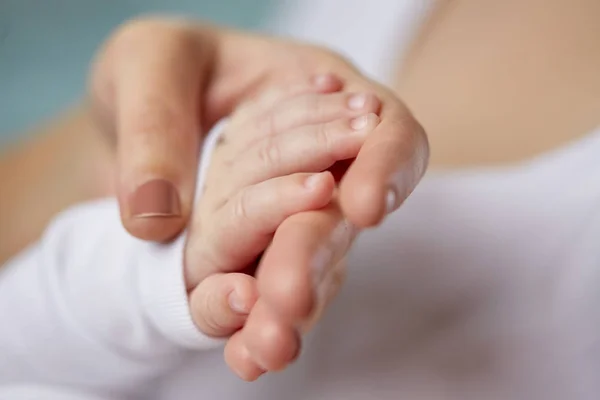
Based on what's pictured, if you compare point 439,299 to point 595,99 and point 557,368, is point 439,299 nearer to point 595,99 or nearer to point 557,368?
point 557,368

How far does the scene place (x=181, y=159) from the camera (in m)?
0.37

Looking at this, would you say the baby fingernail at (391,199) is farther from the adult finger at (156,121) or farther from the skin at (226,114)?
the adult finger at (156,121)

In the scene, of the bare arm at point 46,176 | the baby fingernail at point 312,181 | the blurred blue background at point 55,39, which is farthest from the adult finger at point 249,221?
the blurred blue background at point 55,39

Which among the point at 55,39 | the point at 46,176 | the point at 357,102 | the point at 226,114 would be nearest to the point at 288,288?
the point at 357,102

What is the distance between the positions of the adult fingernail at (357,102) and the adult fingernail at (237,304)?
0.10m

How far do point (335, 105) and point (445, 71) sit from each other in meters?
0.30

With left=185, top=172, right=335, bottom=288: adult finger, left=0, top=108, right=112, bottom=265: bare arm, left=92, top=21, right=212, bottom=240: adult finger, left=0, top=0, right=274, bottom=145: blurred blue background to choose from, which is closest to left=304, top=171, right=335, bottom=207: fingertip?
left=185, top=172, right=335, bottom=288: adult finger

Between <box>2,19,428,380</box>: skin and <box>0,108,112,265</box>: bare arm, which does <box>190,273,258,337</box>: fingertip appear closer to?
<box>2,19,428,380</box>: skin

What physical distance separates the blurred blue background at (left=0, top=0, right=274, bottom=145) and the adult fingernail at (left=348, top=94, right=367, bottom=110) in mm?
721

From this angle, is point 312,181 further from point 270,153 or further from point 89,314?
point 89,314

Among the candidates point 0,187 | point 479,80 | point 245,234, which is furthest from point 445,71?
point 0,187

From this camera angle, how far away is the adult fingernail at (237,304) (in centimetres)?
27

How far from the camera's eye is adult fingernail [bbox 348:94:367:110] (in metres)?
0.32

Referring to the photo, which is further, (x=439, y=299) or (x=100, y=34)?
(x=100, y=34)
